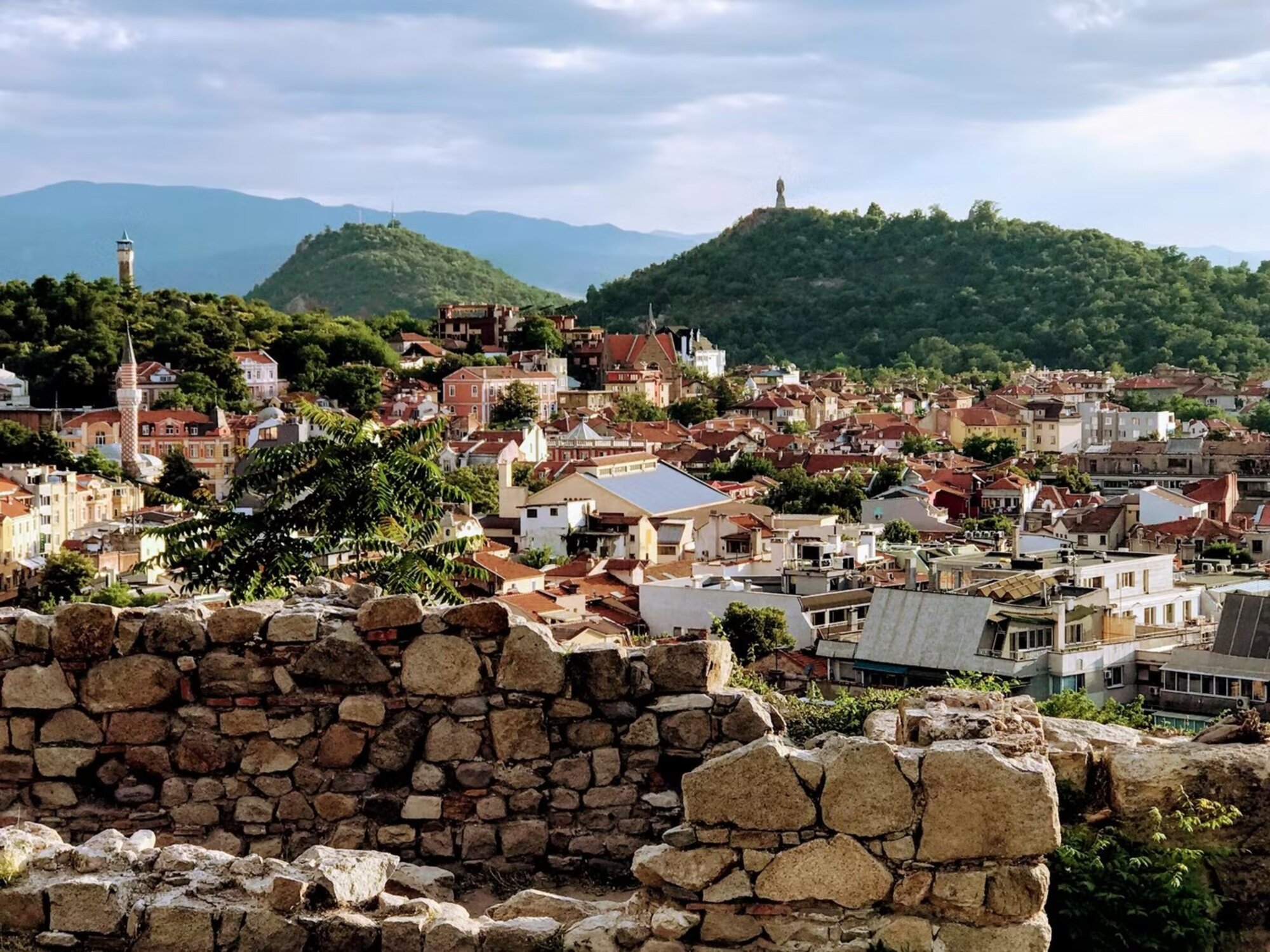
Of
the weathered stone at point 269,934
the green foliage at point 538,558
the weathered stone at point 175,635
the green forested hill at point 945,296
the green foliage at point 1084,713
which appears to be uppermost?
the green forested hill at point 945,296

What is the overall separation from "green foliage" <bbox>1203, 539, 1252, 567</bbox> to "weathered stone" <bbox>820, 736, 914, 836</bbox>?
38336 millimetres

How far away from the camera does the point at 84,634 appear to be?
6.28 m

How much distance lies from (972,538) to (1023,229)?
11198 centimetres

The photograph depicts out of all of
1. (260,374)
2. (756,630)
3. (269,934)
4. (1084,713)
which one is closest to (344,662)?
(269,934)

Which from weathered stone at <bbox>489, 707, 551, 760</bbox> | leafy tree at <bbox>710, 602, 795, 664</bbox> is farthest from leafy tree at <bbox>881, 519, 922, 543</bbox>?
weathered stone at <bbox>489, 707, 551, 760</bbox>

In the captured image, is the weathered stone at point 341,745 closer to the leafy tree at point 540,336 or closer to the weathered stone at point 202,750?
the weathered stone at point 202,750

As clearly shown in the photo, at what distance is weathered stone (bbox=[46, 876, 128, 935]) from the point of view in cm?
490

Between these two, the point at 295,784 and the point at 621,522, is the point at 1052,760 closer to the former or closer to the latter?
the point at 295,784

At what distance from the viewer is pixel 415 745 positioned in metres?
Result: 6.22

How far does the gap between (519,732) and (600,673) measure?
0.37 meters

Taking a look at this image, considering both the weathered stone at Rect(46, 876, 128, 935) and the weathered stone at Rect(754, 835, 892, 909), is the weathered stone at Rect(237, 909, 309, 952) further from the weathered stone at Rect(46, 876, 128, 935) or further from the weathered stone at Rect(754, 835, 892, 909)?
the weathered stone at Rect(754, 835, 892, 909)

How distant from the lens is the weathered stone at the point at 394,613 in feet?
20.3

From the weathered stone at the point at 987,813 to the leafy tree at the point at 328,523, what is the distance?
487 cm

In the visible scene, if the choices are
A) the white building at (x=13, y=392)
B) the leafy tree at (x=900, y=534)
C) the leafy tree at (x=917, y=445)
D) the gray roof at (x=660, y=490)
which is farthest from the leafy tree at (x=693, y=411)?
the leafy tree at (x=900, y=534)
